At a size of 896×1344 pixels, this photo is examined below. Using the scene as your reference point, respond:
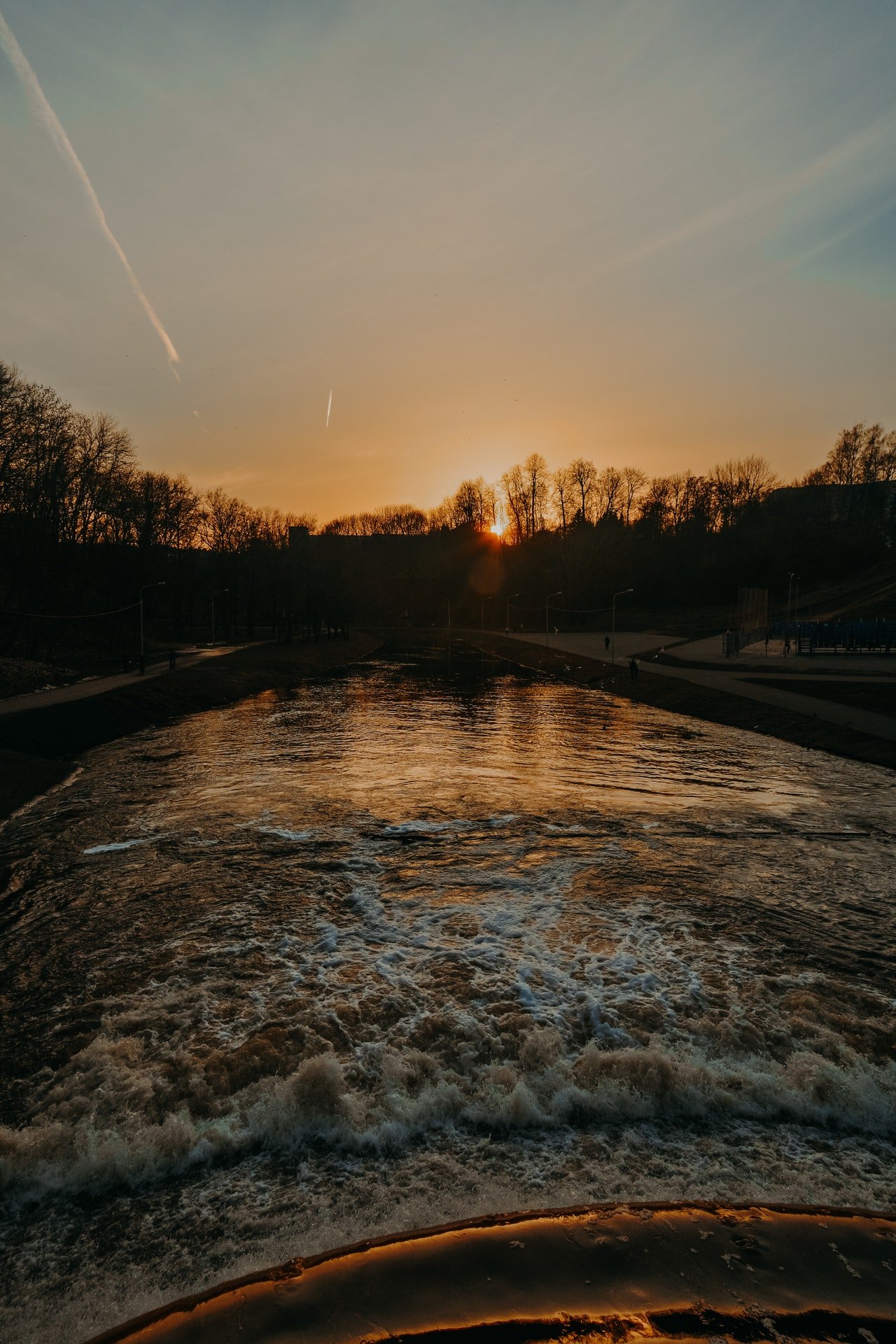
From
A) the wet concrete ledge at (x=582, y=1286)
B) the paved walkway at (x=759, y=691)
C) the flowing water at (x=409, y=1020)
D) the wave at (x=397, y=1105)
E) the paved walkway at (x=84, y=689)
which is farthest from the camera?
the paved walkway at (x=84, y=689)

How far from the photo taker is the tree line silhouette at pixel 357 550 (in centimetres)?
5025

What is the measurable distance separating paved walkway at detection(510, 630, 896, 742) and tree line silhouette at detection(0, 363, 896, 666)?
3932cm

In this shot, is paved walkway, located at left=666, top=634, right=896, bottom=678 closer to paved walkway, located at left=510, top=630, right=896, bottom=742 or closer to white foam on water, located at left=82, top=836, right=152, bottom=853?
paved walkway, located at left=510, top=630, right=896, bottom=742

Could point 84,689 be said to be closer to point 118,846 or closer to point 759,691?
point 118,846

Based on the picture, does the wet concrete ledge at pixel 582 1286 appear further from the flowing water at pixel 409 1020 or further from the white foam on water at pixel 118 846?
the white foam on water at pixel 118 846

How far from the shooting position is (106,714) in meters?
32.8

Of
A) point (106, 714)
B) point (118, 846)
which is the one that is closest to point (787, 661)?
point (106, 714)

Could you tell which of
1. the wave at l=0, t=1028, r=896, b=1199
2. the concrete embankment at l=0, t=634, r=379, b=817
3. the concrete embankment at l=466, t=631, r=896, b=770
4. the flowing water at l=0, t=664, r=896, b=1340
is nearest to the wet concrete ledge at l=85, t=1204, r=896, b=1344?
the flowing water at l=0, t=664, r=896, b=1340

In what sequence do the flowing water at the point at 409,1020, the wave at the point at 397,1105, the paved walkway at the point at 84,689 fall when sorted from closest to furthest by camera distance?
the flowing water at the point at 409,1020 < the wave at the point at 397,1105 < the paved walkway at the point at 84,689

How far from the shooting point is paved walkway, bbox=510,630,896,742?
28.1m

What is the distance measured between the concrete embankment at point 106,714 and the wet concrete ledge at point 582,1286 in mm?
17273

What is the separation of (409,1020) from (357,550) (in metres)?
196

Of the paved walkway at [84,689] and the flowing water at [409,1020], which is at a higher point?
the paved walkway at [84,689]

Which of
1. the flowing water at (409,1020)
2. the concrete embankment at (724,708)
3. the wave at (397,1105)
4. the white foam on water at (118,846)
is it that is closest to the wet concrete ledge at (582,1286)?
the flowing water at (409,1020)
